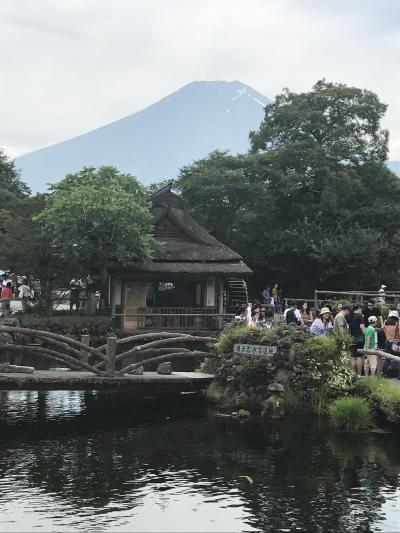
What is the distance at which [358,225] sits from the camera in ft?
134

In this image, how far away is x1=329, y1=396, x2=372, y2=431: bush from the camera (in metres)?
16.0

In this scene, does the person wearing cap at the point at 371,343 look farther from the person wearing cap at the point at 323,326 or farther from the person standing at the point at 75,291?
the person standing at the point at 75,291

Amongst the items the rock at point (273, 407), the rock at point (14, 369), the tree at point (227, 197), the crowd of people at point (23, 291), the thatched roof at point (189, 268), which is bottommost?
the rock at point (273, 407)

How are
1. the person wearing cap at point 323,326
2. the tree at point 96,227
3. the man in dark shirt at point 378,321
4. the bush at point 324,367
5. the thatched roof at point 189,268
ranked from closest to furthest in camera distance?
the bush at point 324,367, the person wearing cap at point 323,326, the man in dark shirt at point 378,321, the tree at point 96,227, the thatched roof at point 189,268

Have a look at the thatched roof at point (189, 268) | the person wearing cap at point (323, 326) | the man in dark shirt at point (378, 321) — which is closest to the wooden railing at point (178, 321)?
the thatched roof at point (189, 268)

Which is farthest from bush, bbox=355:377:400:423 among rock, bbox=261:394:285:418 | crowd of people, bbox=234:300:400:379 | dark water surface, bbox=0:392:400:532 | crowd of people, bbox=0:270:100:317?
crowd of people, bbox=0:270:100:317

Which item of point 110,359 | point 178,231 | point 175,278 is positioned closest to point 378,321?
point 110,359

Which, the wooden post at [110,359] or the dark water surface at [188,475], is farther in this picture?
the wooden post at [110,359]

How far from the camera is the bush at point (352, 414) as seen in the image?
16.0m

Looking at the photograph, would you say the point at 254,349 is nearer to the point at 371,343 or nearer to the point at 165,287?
the point at 371,343

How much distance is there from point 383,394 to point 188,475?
585 centimetres

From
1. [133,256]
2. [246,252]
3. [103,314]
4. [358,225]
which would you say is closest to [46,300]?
[103,314]

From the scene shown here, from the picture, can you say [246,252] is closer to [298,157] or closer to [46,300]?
[298,157]

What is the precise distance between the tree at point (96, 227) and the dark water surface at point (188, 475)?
49.2ft
